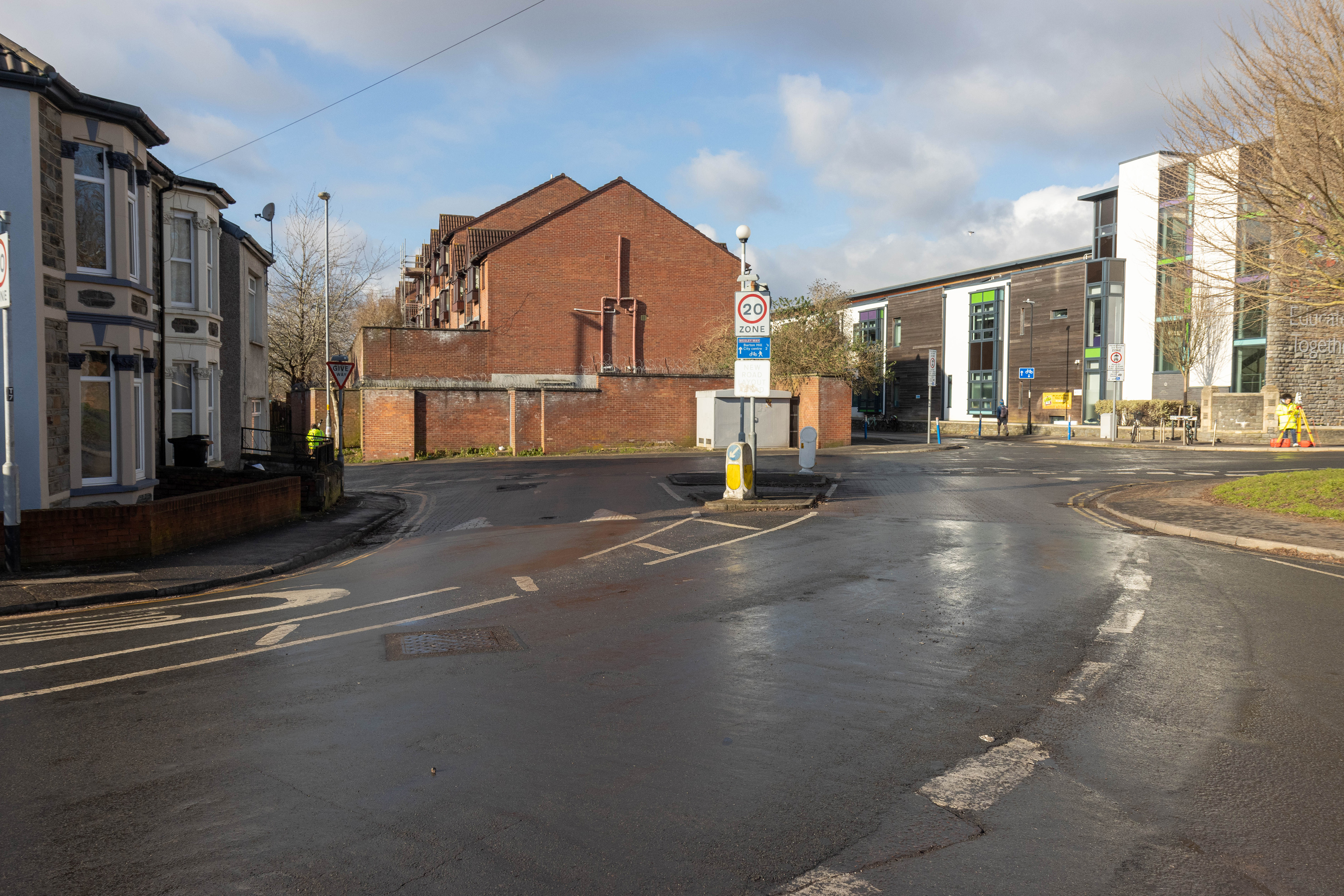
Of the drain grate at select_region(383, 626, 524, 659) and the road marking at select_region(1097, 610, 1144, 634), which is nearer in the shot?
the drain grate at select_region(383, 626, 524, 659)

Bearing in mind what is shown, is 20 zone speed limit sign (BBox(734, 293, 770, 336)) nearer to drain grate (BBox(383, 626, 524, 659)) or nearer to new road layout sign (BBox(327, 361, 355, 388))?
drain grate (BBox(383, 626, 524, 659))

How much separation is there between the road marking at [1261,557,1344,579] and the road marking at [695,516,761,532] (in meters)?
6.71

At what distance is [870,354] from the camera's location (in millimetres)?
50906

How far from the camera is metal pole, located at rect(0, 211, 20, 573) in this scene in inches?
415

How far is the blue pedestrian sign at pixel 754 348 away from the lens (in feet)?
55.9

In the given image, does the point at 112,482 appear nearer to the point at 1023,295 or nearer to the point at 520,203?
the point at 520,203

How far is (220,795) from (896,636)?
5055 mm

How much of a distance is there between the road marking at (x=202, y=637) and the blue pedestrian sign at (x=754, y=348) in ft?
28.1

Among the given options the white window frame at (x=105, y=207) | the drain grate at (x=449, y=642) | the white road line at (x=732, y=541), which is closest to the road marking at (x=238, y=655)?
the drain grate at (x=449, y=642)

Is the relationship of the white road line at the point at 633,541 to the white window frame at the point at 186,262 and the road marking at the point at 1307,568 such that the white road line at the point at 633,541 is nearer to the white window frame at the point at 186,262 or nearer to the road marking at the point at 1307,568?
the road marking at the point at 1307,568

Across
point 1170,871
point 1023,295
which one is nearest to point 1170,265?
point 1170,871

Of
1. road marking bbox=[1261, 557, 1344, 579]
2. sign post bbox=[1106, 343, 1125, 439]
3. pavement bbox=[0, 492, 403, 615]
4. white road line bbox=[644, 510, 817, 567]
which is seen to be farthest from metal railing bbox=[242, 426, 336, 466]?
sign post bbox=[1106, 343, 1125, 439]

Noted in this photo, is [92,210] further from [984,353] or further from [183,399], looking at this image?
[984,353]

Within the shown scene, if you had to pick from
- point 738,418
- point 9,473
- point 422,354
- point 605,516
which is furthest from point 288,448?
point 9,473
